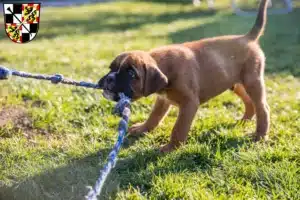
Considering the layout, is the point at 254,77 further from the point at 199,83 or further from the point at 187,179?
the point at 187,179

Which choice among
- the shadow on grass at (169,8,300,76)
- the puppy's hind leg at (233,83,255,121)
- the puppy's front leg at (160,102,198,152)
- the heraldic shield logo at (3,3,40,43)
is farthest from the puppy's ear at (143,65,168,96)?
the shadow on grass at (169,8,300,76)

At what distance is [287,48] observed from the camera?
8.62 metres

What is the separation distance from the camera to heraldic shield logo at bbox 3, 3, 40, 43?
425cm

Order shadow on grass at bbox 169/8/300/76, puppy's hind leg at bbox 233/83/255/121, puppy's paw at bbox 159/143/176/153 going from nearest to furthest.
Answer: puppy's paw at bbox 159/143/176/153, puppy's hind leg at bbox 233/83/255/121, shadow on grass at bbox 169/8/300/76

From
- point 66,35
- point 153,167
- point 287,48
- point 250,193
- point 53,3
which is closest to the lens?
point 250,193

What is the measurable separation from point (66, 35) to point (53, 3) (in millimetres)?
7743

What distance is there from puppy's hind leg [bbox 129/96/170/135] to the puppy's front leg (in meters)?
0.50

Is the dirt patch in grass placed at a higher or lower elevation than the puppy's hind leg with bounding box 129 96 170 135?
lower

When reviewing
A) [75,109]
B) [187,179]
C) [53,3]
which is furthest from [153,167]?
[53,3]

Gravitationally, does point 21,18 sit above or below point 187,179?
above

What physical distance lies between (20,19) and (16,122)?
1.06 meters

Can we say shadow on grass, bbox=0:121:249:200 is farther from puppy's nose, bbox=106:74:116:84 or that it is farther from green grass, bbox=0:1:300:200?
puppy's nose, bbox=106:74:116:84

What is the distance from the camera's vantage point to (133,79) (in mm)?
3883

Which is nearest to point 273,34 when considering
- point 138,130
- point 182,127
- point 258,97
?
point 258,97
